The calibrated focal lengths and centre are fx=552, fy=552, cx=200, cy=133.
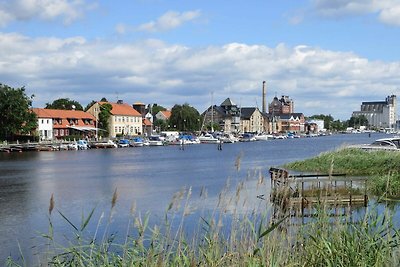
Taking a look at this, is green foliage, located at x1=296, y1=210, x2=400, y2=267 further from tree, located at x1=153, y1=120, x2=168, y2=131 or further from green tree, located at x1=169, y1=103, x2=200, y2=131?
tree, located at x1=153, y1=120, x2=168, y2=131

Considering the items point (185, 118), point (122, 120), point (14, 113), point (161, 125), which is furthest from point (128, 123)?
point (14, 113)

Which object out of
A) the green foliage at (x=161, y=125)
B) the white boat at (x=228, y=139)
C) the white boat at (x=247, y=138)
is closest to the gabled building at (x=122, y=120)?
the white boat at (x=228, y=139)

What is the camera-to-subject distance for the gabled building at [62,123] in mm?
110188

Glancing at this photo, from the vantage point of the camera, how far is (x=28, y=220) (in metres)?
25.3

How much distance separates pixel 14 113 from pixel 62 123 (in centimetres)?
2114

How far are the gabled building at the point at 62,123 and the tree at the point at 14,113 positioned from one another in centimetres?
721

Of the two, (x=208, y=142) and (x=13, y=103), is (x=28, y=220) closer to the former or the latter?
(x=13, y=103)

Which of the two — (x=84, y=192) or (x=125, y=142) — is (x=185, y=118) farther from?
(x=84, y=192)

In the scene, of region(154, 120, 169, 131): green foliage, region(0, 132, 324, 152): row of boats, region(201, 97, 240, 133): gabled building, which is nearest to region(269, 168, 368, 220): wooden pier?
region(0, 132, 324, 152): row of boats

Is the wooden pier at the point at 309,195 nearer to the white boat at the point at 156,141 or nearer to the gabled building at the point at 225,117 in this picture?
the white boat at the point at 156,141

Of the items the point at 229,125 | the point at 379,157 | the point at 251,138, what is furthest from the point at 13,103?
the point at 229,125

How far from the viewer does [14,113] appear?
94.6 m

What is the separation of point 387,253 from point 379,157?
36.8 meters

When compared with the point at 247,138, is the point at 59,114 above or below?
above
